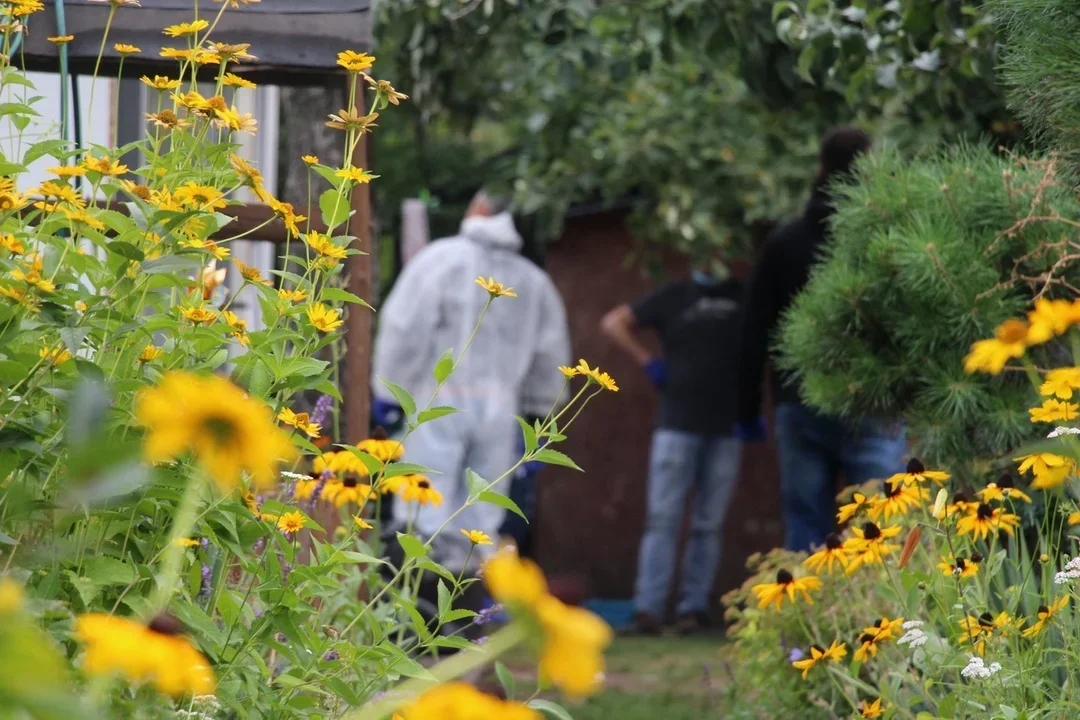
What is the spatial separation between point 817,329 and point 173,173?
5.32 ft

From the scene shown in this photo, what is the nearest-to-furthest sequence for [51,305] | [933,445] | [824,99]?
[51,305], [933,445], [824,99]

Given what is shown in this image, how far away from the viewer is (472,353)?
19.5 feet

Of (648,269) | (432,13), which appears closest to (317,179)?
(432,13)

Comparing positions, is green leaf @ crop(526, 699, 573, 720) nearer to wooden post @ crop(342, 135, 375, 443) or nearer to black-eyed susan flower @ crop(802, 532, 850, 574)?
black-eyed susan flower @ crop(802, 532, 850, 574)

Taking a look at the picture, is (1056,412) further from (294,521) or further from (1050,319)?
(294,521)

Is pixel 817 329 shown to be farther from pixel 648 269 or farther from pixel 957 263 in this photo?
pixel 648 269

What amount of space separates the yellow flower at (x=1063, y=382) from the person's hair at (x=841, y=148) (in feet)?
9.83

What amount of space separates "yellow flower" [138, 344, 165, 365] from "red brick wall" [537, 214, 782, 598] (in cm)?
662

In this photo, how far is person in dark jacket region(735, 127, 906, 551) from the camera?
4.64 metres

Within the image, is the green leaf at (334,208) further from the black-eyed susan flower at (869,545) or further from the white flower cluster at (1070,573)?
the white flower cluster at (1070,573)

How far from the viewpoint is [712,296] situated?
6.71 m

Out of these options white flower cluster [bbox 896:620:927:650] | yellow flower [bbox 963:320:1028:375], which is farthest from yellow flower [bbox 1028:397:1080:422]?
yellow flower [bbox 963:320:1028:375]

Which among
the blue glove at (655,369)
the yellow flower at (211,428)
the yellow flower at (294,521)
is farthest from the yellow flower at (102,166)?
the blue glove at (655,369)

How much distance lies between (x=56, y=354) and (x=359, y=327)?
1.79 metres
